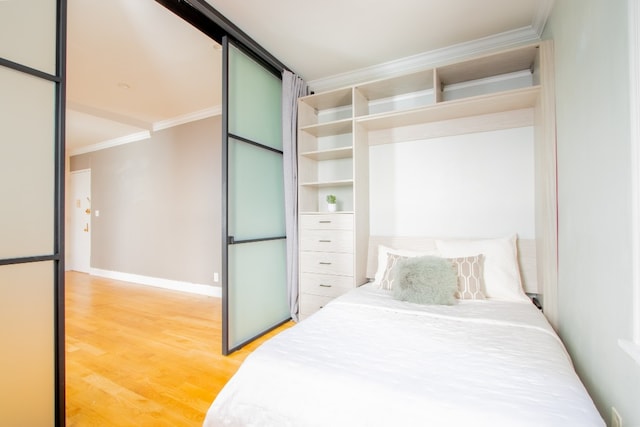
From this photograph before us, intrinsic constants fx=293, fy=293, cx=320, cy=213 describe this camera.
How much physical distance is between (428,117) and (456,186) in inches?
26.1

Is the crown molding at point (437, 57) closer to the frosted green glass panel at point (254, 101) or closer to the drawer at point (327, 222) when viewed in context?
the frosted green glass panel at point (254, 101)

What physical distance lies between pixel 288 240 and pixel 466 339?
1.85 meters

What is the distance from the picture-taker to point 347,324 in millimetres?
1591

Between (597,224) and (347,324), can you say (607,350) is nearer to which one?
(597,224)

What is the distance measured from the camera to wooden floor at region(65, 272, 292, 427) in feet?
5.41

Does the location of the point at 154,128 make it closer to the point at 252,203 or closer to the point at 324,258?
the point at 252,203

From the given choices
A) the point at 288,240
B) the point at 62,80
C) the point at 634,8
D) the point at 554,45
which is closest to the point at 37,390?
the point at 62,80

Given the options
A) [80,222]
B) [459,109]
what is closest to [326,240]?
[459,109]

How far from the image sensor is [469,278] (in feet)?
6.83

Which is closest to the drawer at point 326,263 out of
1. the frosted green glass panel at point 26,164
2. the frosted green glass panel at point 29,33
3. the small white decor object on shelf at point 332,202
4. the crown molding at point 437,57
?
the small white decor object on shelf at point 332,202

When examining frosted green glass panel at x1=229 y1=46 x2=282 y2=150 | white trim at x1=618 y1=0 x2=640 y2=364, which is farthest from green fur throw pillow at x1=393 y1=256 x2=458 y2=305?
frosted green glass panel at x1=229 y1=46 x2=282 y2=150

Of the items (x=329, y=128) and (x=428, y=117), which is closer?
(x=428, y=117)

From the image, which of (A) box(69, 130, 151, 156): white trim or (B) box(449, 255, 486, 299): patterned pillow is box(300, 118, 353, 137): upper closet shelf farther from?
(A) box(69, 130, 151, 156): white trim

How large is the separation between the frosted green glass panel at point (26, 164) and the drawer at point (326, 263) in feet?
6.27
